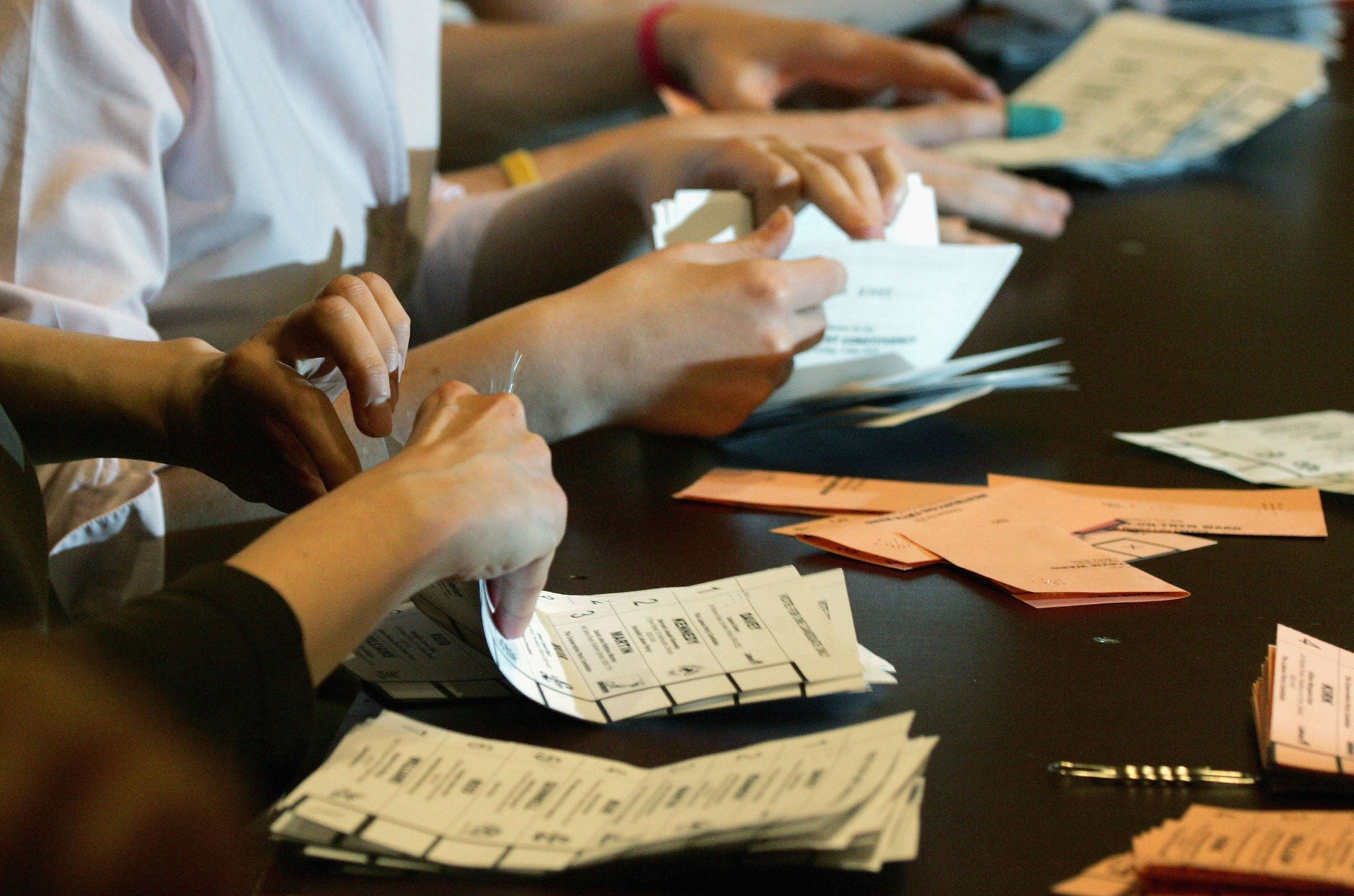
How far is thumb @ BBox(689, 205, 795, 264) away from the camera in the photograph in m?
0.84

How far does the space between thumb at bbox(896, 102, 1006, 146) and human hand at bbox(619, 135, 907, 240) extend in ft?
1.85

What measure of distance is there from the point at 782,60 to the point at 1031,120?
30 centimetres

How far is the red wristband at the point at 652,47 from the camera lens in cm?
157

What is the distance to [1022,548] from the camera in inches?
26.1

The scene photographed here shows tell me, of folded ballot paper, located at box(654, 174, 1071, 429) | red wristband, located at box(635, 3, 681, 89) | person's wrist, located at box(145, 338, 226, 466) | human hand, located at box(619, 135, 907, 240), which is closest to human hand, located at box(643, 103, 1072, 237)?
red wristband, located at box(635, 3, 681, 89)

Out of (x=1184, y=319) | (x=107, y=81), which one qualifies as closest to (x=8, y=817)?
(x=107, y=81)

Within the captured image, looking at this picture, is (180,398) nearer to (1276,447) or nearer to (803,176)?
(803,176)

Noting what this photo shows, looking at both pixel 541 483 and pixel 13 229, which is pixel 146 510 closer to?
pixel 13 229

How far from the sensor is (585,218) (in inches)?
44.2

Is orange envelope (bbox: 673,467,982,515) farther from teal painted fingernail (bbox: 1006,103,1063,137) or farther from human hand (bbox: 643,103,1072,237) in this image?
teal painted fingernail (bbox: 1006,103,1063,137)

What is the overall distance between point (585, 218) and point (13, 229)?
0.50 meters

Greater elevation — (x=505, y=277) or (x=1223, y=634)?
(x=1223, y=634)

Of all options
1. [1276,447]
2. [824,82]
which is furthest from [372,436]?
[824,82]

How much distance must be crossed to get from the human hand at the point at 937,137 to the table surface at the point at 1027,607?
0.17m
